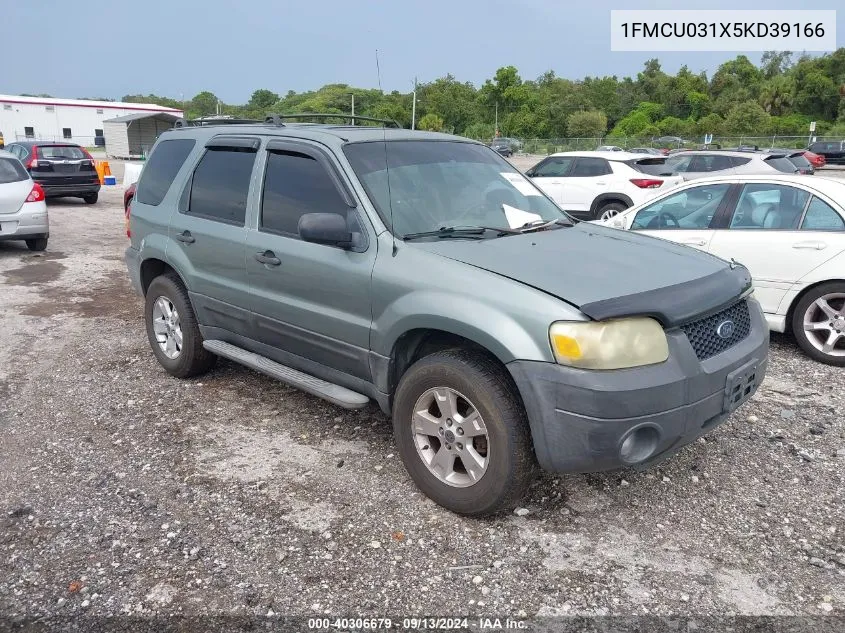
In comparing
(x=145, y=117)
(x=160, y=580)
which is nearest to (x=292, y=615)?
(x=160, y=580)

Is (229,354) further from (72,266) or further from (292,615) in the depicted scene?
(72,266)

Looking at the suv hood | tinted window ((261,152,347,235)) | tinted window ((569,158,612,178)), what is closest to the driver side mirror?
tinted window ((261,152,347,235))

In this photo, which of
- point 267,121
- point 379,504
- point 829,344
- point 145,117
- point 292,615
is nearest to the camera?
point 292,615

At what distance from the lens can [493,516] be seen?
3.44 meters

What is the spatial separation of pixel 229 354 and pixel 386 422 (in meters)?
1.11

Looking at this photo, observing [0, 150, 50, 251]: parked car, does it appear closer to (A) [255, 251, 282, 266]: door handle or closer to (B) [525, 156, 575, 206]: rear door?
(A) [255, 251, 282, 266]: door handle

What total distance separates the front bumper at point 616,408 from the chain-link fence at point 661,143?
3977 centimetres

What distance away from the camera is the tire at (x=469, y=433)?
10.3 feet

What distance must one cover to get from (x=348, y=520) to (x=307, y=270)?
1.38 m

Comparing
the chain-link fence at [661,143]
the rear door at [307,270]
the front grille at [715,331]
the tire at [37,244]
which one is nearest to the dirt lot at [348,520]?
the rear door at [307,270]

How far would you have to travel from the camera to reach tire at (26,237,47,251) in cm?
1088

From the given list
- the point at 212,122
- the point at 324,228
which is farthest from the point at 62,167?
the point at 324,228

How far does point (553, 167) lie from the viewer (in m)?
13.8

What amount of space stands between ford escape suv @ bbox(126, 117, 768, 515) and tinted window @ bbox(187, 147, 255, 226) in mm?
15
